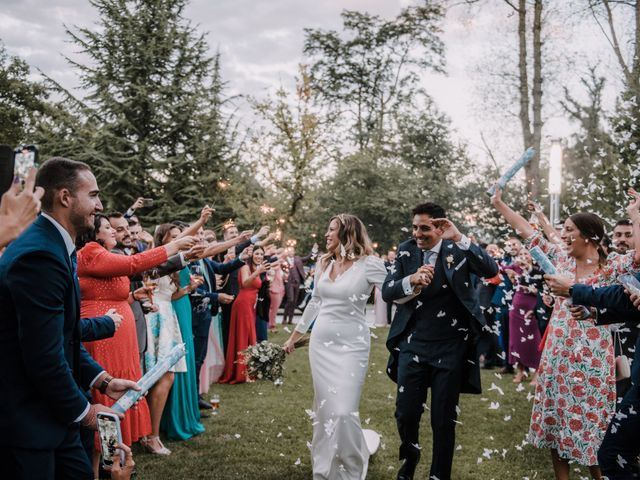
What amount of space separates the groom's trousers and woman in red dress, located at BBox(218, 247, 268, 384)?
16.7 feet

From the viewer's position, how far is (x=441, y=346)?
4785 millimetres

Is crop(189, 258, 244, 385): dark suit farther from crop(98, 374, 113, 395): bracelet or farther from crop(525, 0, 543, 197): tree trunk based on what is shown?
crop(525, 0, 543, 197): tree trunk

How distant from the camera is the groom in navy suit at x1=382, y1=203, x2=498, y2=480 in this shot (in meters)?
4.71

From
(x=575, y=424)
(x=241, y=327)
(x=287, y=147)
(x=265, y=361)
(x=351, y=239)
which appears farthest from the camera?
(x=287, y=147)

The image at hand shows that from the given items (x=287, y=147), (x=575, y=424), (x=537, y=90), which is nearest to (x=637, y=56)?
(x=537, y=90)

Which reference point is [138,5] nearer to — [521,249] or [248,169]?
[248,169]

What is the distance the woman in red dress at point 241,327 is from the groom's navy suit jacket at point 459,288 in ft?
16.0

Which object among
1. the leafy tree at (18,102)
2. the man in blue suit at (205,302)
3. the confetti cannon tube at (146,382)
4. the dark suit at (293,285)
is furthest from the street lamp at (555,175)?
the leafy tree at (18,102)

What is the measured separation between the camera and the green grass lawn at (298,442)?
5.35 metres

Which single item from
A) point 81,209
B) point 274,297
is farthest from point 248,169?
point 81,209

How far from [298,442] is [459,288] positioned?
277 centimetres

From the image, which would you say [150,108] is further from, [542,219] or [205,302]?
[542,219]

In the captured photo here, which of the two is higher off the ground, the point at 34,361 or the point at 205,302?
the point at 34,361

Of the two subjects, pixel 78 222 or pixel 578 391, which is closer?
pixel 78 222
